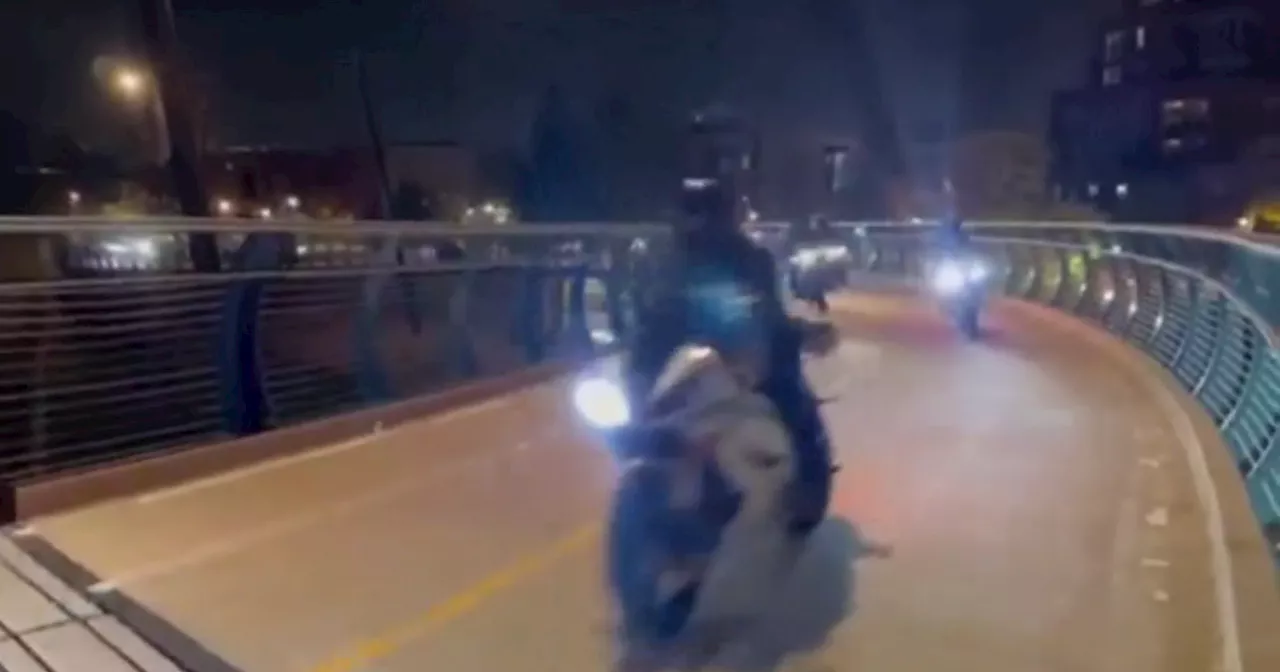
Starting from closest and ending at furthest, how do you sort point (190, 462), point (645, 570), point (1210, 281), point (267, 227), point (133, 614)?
1. point (133, 614)
2. point (645, 570)
3. point (190, 462)
4. point (267, 227)
5. point (1210, 281)

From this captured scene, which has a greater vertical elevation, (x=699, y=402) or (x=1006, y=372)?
(x=699, y=402)

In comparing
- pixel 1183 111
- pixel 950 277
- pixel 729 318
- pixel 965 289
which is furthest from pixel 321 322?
pixel 1183 111

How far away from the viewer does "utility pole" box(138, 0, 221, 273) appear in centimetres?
1805

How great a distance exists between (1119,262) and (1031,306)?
535cm

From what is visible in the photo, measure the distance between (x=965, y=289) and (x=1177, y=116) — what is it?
46642mm

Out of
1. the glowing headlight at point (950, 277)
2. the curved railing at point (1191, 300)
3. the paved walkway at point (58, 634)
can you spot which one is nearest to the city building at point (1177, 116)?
the curved railing at point (1191, 300)

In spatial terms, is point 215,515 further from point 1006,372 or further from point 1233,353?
point 1006,372

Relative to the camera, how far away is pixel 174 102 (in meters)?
19.2

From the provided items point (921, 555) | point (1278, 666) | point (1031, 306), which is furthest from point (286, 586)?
point (1031, 306)

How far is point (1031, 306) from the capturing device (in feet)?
88.2

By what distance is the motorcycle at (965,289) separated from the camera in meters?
22.3

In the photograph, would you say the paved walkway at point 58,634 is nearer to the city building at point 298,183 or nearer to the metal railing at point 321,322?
the metal railing at point 321,322

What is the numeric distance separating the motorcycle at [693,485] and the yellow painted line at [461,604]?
2.45 ft

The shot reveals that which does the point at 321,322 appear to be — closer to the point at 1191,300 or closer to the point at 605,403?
the point at 605,403
